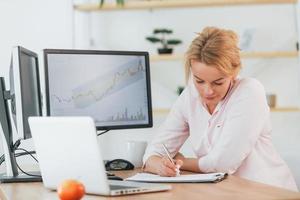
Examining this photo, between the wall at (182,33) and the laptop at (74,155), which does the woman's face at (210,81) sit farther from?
the wall at (182,33)

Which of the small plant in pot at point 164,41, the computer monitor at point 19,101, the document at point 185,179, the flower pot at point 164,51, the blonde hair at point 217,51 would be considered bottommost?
the document at point 185,179

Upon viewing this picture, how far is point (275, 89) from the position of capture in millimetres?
4180

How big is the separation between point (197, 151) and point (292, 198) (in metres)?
0.85

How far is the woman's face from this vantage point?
2.07 metres

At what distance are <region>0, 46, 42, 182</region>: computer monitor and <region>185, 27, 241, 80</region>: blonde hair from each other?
1.85ft

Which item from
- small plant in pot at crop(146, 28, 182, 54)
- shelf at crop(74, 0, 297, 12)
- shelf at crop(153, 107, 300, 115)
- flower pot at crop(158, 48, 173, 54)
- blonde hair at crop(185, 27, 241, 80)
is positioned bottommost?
shelf at crop(153, 107, 300, 115)

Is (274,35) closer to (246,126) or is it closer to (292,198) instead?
(246,126)

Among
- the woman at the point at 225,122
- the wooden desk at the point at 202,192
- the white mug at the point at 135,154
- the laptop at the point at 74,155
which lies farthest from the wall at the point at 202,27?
the laptop at the point at 74,155

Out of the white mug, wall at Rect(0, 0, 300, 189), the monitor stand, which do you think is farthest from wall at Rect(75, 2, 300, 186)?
the monitor stand

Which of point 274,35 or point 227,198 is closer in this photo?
point 227,198

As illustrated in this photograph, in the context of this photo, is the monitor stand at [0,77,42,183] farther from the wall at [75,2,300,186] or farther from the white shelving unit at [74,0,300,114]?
the wall at [75,2,300,186]

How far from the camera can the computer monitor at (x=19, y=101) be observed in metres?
1.83

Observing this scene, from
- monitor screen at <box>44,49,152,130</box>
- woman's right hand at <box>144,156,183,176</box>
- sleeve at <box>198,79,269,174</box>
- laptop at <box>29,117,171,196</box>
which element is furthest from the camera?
monitor screen at <box>44,49,152,130</box>

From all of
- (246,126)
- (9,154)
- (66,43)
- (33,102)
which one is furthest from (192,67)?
(66,43)
